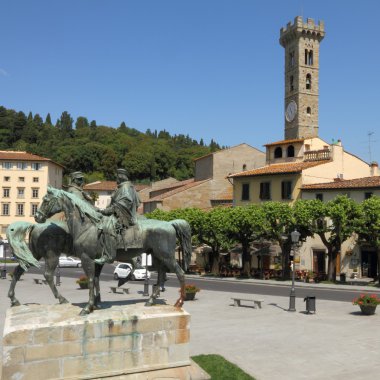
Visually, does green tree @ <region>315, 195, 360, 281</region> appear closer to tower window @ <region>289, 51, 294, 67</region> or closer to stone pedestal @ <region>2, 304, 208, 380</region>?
stone pedestal @ <region>2, 304, 208, 380</region>

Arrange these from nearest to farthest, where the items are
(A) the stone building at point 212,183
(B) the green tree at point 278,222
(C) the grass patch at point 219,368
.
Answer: (C) the grass patch at point 219,368 → (B) the green tree at point 278,222 → (A) the stone building at point 212,183

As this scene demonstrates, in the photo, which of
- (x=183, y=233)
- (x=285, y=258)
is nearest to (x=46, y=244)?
(x=183, y=233)

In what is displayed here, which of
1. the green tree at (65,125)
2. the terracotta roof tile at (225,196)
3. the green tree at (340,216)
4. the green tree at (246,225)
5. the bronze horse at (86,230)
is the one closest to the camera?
the bronze horse at (86,230)

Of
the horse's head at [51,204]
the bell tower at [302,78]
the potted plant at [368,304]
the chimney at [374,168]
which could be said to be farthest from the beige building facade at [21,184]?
the horse's head at [51,204]

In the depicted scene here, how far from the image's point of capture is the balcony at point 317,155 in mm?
47906

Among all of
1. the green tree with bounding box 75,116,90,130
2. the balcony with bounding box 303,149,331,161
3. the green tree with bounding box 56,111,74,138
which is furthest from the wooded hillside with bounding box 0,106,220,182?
the balcony with bounding box 303,149,331,161

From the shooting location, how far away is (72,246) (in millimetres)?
11156

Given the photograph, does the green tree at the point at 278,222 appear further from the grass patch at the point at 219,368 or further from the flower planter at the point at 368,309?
the grass patch at the point at 219,368

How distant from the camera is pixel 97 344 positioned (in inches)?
378

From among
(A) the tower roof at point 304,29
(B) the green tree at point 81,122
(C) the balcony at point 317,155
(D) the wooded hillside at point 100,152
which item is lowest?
(C) the balcony at point 317,155

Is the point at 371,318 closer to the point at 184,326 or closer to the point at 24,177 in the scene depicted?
the point at 184,326

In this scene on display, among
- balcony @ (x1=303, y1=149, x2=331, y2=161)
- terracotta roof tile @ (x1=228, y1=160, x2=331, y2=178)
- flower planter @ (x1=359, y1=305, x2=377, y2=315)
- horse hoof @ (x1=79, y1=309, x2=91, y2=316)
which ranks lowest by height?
flower planter @ (x1=359, y1=305, x2=377, y2=315)

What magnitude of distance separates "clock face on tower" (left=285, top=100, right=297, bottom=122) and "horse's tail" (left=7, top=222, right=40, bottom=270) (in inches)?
2891

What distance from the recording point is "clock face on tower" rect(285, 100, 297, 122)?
79.9 metres
